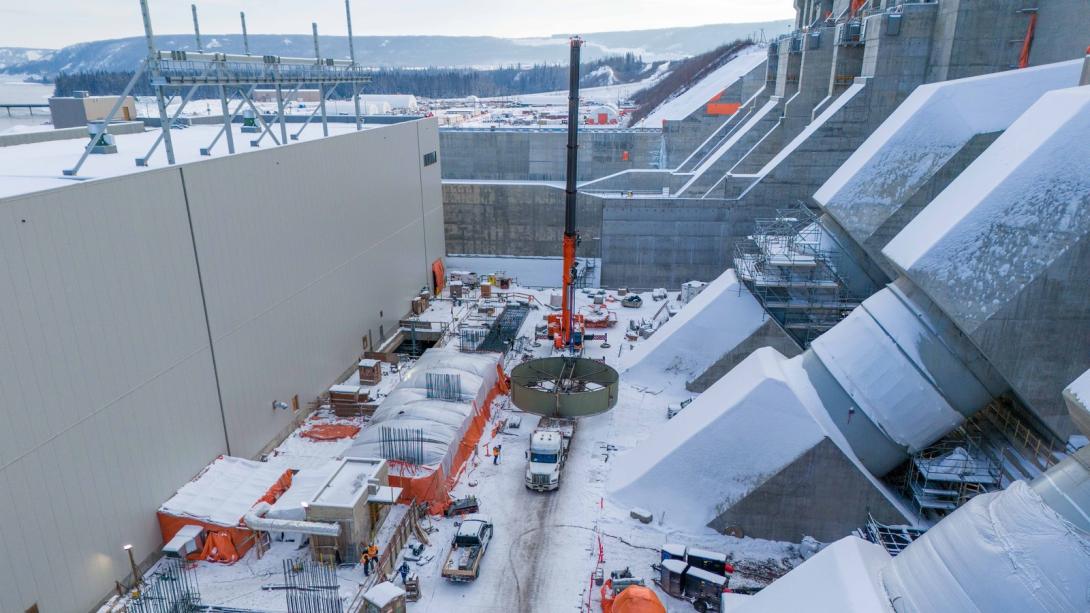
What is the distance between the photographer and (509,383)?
22.2 m

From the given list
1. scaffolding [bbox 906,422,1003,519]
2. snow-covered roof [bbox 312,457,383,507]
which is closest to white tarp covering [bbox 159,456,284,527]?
snow-covered roof [bbox 312,457,383,507]

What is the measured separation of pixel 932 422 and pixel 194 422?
16.4 meters

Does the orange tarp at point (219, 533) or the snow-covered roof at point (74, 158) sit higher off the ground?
the snow-covered roof at point (74, 158)

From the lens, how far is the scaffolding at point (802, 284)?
21266 millimetres

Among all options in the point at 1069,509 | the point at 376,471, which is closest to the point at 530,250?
the point at 376,471

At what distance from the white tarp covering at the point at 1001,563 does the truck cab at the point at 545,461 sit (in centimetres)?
831

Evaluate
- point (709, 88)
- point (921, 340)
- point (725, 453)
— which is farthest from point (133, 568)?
point (709, 88)

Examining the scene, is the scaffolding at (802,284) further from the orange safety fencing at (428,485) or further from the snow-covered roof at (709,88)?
the snow-covered roof at (709,88)

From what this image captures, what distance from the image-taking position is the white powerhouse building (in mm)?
11000

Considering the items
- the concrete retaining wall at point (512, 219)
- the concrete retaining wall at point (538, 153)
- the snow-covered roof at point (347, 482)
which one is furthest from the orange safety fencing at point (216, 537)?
the concrete retaining wall at point (538, 153)

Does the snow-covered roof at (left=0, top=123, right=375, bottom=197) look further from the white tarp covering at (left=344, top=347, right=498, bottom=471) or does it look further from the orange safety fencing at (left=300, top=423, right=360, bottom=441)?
the orange safety fencing at (left=300, top=423, right=360, bottom=441)

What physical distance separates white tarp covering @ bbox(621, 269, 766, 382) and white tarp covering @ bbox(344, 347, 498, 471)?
5.48 metres

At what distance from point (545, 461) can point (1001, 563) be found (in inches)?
409

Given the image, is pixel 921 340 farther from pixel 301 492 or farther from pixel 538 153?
pixel 538 153
